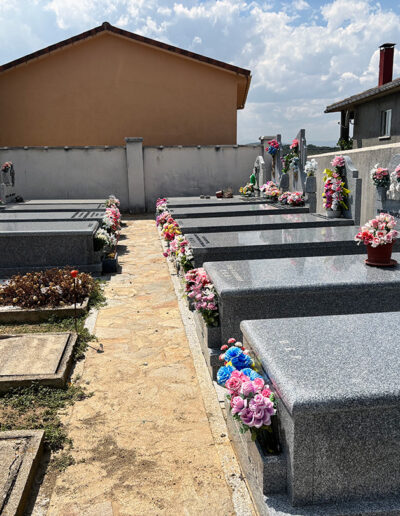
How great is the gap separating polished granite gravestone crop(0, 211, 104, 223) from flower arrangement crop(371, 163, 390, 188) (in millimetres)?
5472

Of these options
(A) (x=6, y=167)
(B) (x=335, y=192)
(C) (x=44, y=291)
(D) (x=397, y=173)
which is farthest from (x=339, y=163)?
(A) (x=6, y=167)

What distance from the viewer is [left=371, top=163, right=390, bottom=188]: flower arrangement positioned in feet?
22.4

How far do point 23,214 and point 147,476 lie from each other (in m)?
8.98

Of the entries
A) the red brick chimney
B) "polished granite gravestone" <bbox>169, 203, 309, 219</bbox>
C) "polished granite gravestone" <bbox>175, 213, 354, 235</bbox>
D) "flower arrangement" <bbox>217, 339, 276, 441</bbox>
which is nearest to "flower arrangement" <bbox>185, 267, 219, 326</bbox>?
"flower arrangement" <bbox>217, 339, 276, 441</bbox>

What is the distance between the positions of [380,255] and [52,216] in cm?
746

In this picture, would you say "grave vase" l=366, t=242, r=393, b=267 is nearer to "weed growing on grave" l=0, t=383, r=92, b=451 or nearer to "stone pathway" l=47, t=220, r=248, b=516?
"stone pathway" l=47, t=220, r=248, b=516

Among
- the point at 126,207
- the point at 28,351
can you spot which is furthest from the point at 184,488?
the point at 126,207

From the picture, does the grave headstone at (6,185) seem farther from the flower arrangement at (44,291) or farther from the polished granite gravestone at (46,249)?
the flower arrangement at (44,291)

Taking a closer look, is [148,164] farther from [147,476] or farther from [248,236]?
[147,476]

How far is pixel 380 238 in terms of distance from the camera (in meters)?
4.69

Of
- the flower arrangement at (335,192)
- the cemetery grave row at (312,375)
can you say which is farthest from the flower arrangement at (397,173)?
the cemetery grave row at (312,375)

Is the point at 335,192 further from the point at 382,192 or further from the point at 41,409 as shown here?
the point at 41,409

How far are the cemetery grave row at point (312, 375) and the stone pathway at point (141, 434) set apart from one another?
30cm

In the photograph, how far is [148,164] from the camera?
684 inches
